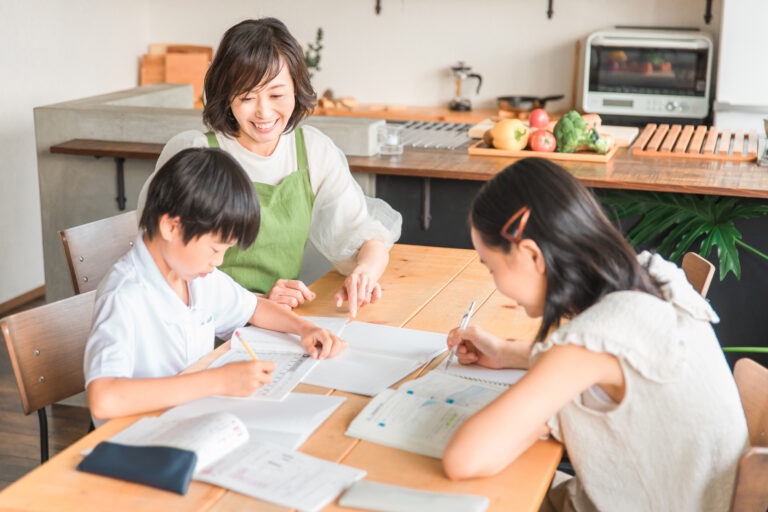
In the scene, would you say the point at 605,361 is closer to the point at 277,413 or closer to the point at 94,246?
the point at 277,413

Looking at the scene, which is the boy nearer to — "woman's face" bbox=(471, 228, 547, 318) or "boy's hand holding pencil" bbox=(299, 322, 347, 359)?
"boy's hand holding pencil" bbox=(299, 322, 347, 359)

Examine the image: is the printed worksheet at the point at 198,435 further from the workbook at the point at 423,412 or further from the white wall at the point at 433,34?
the white wall at the point at 433,34

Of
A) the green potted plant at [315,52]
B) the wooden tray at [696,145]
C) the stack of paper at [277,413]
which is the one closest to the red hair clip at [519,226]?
the stack of paper at [277,413]

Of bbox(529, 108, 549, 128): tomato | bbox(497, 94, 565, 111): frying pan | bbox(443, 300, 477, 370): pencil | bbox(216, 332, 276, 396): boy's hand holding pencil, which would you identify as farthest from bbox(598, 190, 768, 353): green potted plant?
bbox(497, 94, 565, 111): frying pan

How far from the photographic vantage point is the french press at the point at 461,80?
5.48 m

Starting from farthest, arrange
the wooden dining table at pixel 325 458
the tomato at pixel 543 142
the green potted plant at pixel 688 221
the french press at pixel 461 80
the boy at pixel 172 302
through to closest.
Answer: the french press at pixel 461 80
the tomato at pixel 543 142
the green potted plant at pixel 688 221
the boy at pixel 172 302
the wooden dining table at pixel 325 458

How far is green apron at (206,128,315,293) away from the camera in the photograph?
2189 mm

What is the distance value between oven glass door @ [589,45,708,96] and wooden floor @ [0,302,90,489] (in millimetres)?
3316

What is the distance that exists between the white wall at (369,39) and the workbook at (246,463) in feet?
11.3

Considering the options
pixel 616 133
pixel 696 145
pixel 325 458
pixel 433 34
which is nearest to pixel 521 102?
pixel 433 34

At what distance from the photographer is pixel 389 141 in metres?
3.26

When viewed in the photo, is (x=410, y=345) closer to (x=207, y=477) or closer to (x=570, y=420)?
(x=570, y=420)

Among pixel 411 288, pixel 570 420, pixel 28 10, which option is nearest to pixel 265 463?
pixel 570 420

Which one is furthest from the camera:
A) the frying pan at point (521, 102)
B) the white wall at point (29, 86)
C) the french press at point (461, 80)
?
the french press at point (461, 80)
